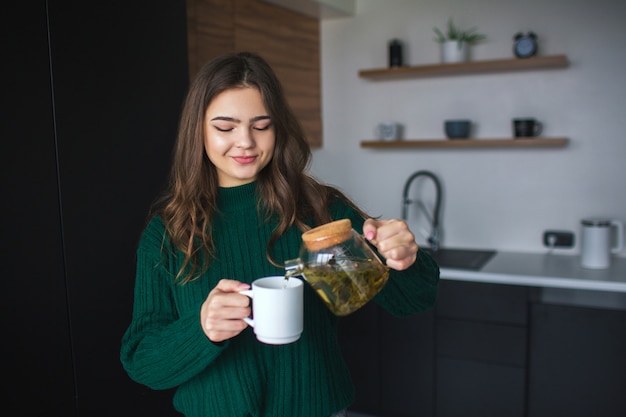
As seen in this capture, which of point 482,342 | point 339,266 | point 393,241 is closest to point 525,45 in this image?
point 482,342

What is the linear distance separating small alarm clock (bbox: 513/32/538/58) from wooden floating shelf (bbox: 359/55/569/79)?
0.15 feet

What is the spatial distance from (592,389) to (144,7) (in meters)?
2.21

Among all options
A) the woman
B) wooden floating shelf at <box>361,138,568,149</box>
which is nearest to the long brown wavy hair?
the woman

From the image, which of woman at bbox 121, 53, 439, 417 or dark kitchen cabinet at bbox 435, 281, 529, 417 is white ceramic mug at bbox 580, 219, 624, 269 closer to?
dark kitchen cabinet at bbox 435, 281, 529, 417

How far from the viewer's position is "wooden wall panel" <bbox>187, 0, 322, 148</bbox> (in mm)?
2375

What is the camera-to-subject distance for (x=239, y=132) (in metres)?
1.15

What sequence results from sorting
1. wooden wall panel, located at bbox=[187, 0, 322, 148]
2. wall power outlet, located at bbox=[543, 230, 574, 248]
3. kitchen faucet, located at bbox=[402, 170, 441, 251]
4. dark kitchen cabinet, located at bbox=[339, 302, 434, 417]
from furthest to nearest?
kitchen faucet, located at bbox=[402, 170, 441, 251] → wall power outlet, located at bbox=[543, 230, 574, 248] → dark kitchen cabinet, located at bbox=[339, 302, 434, 417] → wooden wall panel, located at bbox=[187, 0, 322, 148]

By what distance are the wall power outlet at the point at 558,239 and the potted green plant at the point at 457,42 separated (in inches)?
37.0

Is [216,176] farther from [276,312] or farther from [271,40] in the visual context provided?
[271,40]

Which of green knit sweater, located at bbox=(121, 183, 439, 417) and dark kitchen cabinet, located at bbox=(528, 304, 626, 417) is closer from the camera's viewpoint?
green knit sweater, located at bbox=(121, 183, 439, 417)

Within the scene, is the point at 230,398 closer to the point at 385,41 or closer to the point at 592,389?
the point at 592,389

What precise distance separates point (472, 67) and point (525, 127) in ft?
1.25

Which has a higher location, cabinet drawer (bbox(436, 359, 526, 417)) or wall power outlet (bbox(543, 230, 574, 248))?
wall power outlet (bbox(543, 230, 574, 248))

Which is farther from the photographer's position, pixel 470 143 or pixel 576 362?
pixel 470 143
